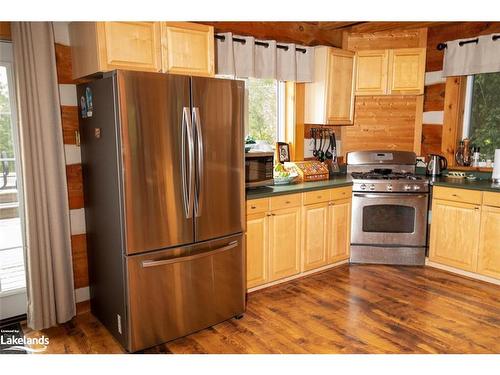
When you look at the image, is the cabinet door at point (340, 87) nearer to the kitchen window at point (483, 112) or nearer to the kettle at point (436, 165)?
the kettle at point (436, 165)

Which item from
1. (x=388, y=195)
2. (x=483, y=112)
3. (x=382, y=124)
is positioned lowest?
(x=388, y=195)

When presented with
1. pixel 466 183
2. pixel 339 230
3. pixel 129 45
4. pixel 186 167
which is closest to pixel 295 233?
pixel 339 230

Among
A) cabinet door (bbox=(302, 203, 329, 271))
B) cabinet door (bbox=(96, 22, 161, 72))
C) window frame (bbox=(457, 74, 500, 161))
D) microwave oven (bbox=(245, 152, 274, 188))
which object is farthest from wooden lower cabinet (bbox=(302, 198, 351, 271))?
cabinet door (bbox=(96, 22, 161, 72))

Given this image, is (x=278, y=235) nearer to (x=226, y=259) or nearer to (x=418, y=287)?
(x=226, y=259)

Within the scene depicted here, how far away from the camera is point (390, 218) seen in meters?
3.99

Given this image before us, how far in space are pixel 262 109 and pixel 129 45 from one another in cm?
178

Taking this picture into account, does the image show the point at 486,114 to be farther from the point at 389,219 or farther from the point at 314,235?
the point at 314,235

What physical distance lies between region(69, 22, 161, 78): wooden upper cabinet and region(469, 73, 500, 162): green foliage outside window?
3.29m

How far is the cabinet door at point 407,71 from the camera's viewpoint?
422cm

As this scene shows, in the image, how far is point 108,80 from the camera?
2312mm

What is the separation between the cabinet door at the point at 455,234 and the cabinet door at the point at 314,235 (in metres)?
1.08

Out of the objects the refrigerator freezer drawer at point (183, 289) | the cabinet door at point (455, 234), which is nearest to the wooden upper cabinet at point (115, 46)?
the refrigerator freezer drawer at point (183, 289)

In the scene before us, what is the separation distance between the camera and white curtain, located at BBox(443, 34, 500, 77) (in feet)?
12.5
